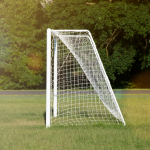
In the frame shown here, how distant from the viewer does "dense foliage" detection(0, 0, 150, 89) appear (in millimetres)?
20875

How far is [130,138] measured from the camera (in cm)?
640

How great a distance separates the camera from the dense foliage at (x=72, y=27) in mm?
20875

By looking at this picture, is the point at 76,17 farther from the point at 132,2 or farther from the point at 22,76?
the point at 22,76

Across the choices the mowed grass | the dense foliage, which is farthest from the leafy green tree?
the mowed grass

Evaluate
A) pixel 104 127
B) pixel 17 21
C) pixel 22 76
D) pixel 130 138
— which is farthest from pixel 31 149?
pixel 17 21

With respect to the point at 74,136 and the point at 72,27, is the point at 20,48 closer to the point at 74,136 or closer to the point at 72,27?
the point at 72,27

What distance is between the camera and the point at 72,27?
22.4 metres

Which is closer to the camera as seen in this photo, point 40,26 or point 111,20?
point 111,20

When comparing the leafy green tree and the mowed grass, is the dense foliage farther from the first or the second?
the mowed grass

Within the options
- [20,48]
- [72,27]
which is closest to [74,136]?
[72,27]

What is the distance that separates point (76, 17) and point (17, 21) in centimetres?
594

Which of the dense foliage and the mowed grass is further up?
the mowed grass

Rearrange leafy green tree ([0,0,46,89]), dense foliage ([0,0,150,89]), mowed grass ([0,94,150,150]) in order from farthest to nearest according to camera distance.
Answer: leafy green tree ([0,0,46,89]), dense foliage ([0,0,150,89]), mowed grass ([0,94,150,150])

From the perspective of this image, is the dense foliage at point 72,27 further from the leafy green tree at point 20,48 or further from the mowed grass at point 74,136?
the mowed grass at point 74,136
